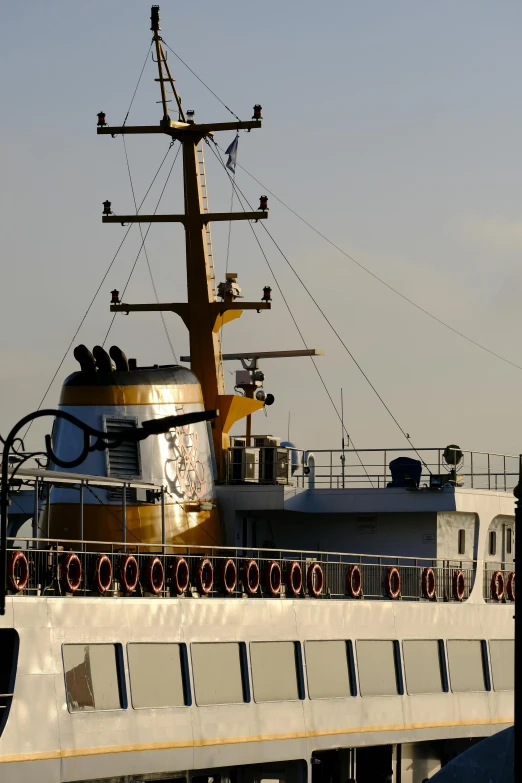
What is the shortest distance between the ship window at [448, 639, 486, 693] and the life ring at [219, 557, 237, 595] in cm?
763

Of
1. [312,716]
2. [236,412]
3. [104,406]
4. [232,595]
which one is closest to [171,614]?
[232,595]

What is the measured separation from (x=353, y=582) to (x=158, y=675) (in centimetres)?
671

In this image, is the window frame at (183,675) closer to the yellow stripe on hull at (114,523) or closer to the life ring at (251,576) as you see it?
the life ring at (251,576)

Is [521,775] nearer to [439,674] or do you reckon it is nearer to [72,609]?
[72,609]

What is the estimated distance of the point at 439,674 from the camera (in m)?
35.4

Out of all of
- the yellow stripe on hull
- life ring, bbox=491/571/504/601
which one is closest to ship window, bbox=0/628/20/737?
the yellow stripe on hull

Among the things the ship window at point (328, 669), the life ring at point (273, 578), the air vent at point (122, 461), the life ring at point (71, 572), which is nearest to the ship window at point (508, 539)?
the ship window at point (328, 669)

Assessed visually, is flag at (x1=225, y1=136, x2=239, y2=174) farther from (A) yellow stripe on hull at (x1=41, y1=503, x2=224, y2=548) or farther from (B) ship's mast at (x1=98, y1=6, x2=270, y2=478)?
(A) yellow stripe on hull at (x1=41, y1=503, x2=224, y2=548)

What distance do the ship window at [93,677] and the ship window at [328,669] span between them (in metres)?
5.51

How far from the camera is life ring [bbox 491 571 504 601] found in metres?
39.1

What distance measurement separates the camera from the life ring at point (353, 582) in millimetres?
33562

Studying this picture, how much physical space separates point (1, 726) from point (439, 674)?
13.4 meters

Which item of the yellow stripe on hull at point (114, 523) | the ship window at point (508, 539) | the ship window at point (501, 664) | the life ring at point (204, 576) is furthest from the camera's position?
the ship window at point (508, 539)

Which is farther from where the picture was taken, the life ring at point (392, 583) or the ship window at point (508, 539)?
the ship window at point (508, 539)
